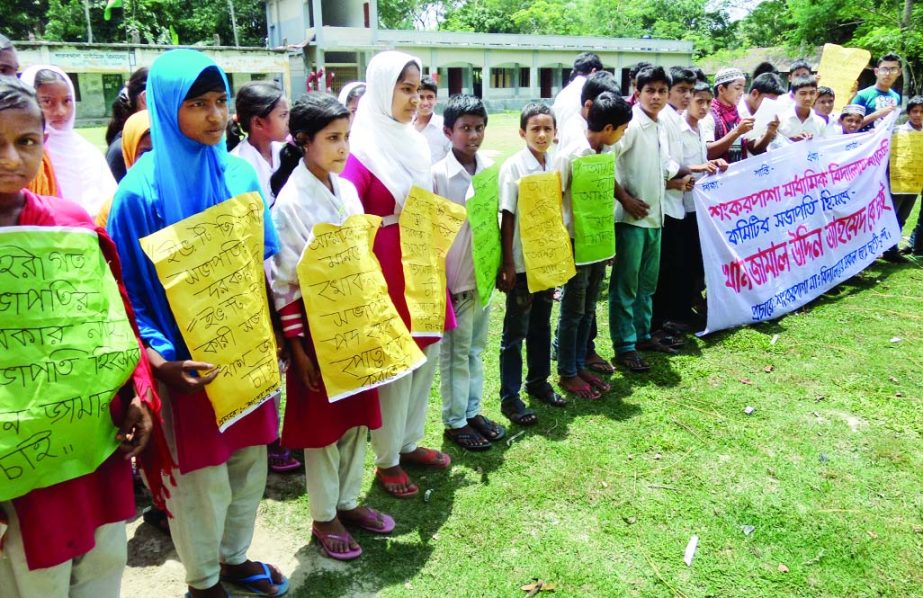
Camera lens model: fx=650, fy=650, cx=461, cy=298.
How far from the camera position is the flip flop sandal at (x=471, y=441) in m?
3.68

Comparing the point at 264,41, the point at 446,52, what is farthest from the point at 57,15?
the point at 446,52

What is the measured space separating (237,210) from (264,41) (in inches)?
1882

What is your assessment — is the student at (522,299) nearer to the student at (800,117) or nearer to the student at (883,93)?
the student at (800,117)

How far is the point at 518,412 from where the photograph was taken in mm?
3980

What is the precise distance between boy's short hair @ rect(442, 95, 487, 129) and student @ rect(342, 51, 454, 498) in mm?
327

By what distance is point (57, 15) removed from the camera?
36.1m

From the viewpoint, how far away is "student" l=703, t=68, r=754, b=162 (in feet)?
17.9

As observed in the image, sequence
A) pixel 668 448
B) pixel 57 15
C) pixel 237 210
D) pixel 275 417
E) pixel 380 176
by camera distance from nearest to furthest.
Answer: pixel 237 210 → pixel 275 417 → pixel 380 176 → pixel 668 448 → pixel 57 15

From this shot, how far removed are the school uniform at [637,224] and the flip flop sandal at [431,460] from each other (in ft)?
5.99

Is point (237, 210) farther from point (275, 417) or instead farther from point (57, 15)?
point (57, 15)

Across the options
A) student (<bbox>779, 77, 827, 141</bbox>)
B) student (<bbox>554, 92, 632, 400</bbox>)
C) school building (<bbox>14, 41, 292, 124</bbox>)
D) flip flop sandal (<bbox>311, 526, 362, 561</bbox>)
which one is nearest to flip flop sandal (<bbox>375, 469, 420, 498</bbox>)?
flip flop sandal (<bbox>311, 526, 362, 561</bbox>)

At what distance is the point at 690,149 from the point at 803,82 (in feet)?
6.06

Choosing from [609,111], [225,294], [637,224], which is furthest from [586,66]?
[225,294]

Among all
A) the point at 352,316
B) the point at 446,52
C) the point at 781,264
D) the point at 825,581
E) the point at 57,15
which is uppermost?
the point at 57,15
